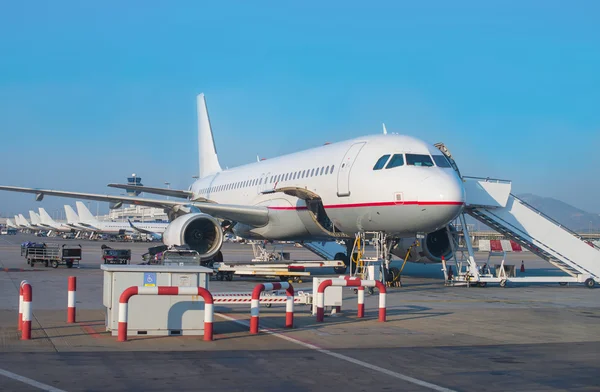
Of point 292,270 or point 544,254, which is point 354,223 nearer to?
point 292,270

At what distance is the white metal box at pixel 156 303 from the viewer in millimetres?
11000

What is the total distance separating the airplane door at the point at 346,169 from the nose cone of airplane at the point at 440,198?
2.81m

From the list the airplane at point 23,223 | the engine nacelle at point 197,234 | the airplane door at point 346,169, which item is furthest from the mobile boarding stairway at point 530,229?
the airplane at point 23,223

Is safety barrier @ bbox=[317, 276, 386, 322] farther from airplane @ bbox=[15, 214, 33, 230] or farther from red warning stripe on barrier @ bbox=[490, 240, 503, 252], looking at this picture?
airplane @ bbox=[15, 214, 33, 230]

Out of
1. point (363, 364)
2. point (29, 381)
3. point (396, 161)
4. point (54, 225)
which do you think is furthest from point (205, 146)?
point (54, 225)

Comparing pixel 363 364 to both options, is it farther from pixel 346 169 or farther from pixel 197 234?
pixel 197 234

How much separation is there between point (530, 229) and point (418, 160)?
23.7 feet

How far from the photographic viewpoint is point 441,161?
68.0 feet

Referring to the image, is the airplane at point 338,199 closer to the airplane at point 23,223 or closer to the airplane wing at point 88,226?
the airplane wing at point 88,226

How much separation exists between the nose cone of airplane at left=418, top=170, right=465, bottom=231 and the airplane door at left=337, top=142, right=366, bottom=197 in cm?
281

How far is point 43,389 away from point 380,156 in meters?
15.0

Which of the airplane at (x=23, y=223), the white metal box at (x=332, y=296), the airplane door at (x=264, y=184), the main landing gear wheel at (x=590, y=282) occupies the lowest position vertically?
the main landing gear wheel at (x=590, y=282)

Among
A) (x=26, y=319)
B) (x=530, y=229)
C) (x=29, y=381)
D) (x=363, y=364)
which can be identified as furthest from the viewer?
(x=530, y=229)

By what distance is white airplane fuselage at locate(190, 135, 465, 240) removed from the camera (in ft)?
64.4
